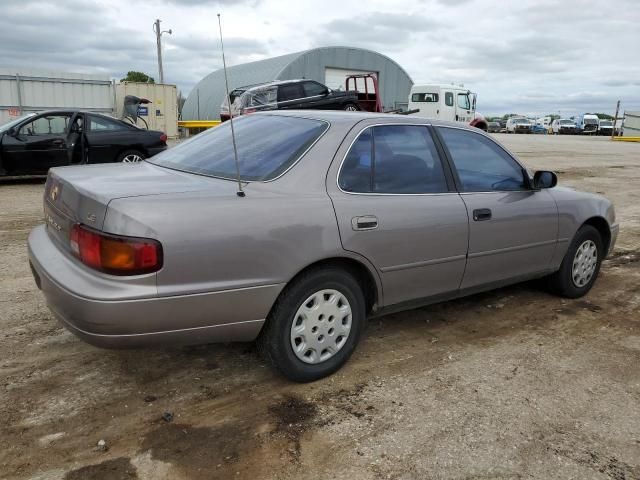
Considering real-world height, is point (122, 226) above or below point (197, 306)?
above

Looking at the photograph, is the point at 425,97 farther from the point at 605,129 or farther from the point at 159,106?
the point at 605,129

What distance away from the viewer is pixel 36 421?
2.69 m

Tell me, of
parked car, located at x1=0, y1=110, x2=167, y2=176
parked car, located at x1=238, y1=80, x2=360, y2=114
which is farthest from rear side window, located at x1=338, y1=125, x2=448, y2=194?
parked car, located at x1=238, y1=80, x2=360, y2=114

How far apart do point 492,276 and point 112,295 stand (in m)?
2.58

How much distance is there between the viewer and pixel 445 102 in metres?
23.7

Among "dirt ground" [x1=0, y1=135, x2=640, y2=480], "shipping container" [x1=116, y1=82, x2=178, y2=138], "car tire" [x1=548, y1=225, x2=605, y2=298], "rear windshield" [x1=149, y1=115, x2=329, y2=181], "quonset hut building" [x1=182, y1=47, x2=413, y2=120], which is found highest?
"quonset hut building" [x1=182, y1=47, x2=413, y2=120]

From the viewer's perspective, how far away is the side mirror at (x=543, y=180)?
4207 mm

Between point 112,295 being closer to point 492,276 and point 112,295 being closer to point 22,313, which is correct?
point 22,313

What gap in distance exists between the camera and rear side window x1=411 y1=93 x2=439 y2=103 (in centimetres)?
2383

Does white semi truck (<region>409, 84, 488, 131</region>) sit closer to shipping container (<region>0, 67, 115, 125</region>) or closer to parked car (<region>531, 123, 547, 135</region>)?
shipping container (<region>0, 67, 115, 125</region>)

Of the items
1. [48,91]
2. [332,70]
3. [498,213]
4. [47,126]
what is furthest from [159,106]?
[498,213]

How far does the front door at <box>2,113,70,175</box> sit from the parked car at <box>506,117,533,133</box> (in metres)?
55.2

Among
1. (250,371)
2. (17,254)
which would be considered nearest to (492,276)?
(250,371)

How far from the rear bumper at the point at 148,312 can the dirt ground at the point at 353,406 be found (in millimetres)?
427
